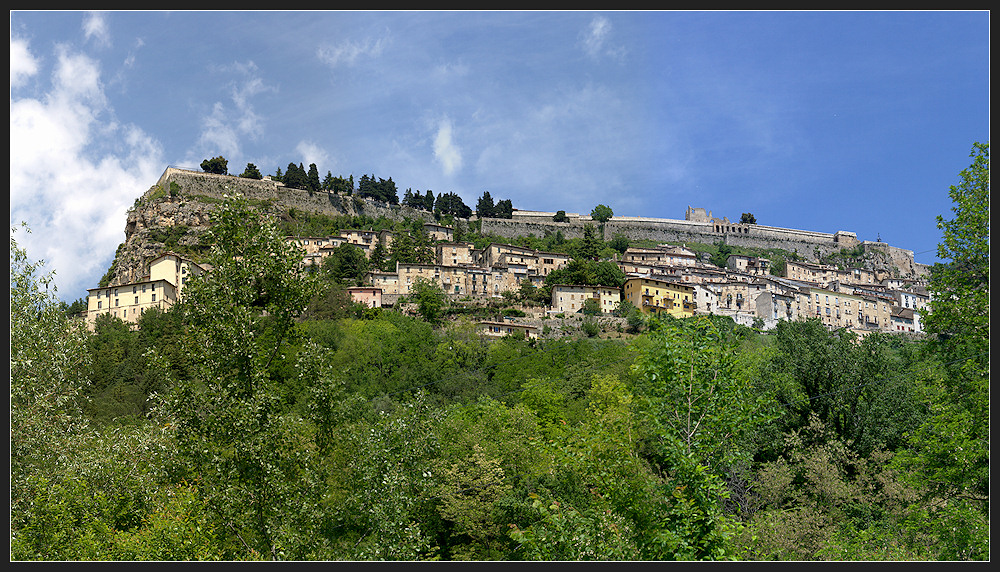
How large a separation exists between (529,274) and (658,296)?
14867mm

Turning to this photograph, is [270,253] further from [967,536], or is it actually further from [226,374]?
[967,536]

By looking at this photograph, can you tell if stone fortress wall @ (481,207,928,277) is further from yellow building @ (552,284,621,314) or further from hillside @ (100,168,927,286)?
yellow building @ (552,284,621,314)

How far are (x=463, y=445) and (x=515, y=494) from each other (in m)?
3.91

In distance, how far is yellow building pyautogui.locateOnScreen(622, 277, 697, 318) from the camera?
82438 mm

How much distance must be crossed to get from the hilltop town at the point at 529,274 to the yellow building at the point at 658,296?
13 centimetres

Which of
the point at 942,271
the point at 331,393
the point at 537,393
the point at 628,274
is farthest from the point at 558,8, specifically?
the point at 628,274

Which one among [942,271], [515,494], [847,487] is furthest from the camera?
[515,494]

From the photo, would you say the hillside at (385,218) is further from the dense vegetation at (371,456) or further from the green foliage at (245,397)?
the green foliage at (245,397)

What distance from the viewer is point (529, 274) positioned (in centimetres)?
9012

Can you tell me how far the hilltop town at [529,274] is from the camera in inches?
3068

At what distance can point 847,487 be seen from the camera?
24.2m

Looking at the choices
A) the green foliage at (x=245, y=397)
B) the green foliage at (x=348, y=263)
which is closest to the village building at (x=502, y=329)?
the green foliage at (x=348, y=263)

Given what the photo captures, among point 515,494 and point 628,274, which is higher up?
point 628,274

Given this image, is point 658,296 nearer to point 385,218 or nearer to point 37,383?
point 385,218
